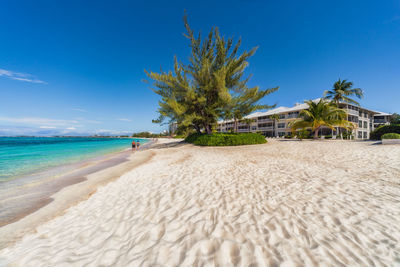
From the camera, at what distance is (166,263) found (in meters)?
2.03

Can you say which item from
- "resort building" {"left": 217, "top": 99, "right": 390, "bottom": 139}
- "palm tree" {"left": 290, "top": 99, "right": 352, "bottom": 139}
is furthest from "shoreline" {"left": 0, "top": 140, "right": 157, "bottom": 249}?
"resort building" {"left": 217, "top": 99, "right": 390, "bottom": 139}

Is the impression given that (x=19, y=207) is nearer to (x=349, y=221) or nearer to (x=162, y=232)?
(x=162, y=232)

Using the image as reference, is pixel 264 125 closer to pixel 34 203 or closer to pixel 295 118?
pixel 295 118

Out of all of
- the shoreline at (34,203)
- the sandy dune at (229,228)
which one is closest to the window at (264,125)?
the sandy dune at (229,228)

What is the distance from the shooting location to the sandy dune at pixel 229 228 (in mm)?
2094

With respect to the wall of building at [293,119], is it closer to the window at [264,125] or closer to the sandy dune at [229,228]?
the window at [264,125]

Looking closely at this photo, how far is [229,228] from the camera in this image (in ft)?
8.77

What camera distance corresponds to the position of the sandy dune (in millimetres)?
2094

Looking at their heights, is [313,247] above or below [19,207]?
above

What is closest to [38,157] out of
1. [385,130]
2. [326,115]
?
[326,115]

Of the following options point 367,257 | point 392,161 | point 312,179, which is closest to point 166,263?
point 367,257

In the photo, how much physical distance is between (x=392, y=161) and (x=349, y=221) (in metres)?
8.34

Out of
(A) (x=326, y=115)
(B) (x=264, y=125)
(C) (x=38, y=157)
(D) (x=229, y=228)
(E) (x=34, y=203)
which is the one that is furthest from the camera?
(B) (x=264, y=125)

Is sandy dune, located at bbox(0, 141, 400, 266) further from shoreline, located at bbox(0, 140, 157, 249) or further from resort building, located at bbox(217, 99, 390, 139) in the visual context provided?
resort building, located at bbox(217, 99, 390, 139)
